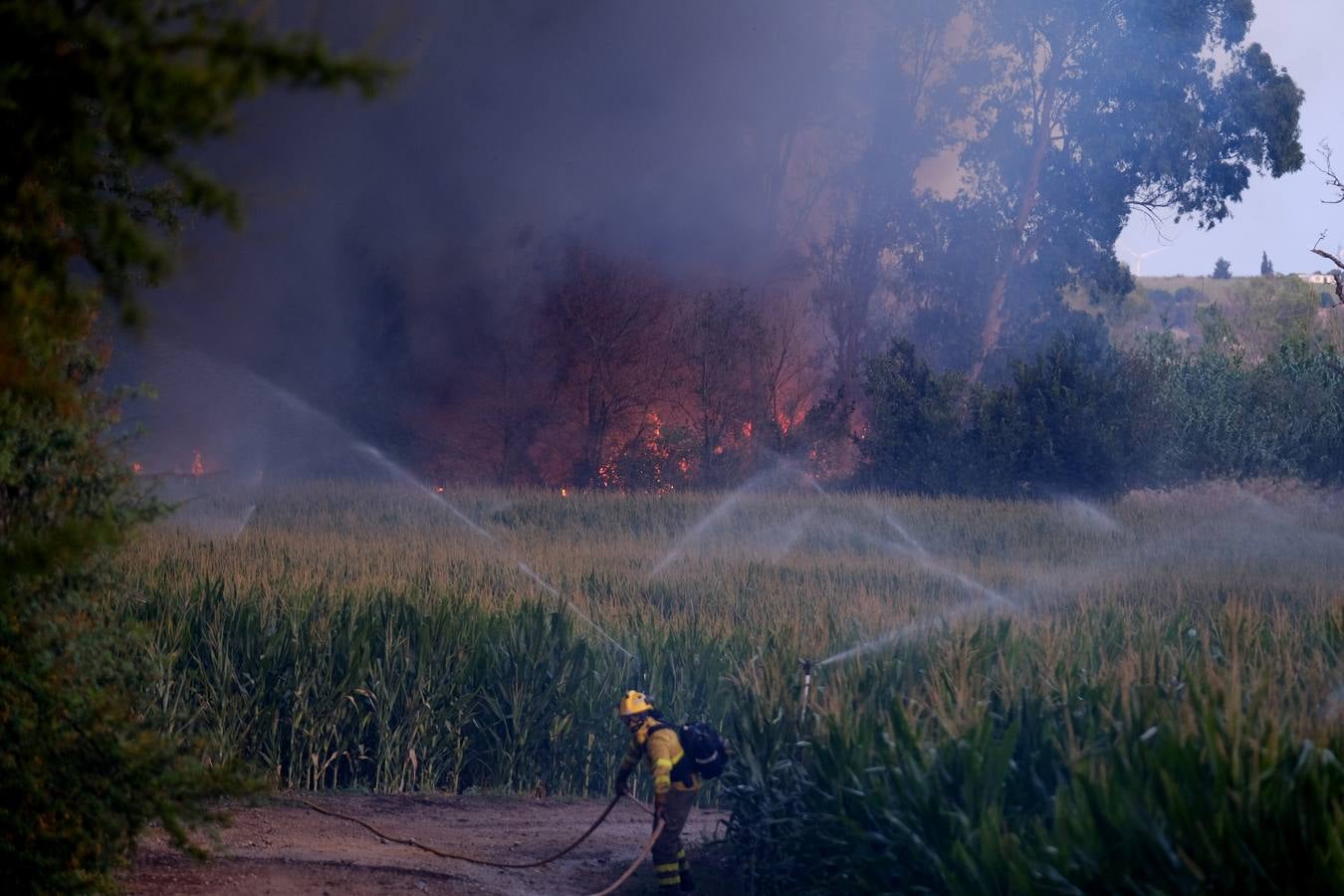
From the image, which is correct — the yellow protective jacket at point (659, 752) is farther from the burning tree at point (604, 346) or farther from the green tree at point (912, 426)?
the burning tree at point (604, 346)

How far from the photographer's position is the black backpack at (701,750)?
265 inches

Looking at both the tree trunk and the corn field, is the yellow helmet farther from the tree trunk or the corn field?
the tree trunk

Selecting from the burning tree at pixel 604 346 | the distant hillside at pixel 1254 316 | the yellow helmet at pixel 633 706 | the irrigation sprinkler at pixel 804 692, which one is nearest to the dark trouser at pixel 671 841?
the yellow helmet at pixel 633 706

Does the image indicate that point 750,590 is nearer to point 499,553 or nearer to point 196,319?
point 499,553

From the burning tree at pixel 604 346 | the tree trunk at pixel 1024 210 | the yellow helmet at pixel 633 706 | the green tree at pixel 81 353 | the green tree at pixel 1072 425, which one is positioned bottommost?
the yellow helmet at pixel 633 706

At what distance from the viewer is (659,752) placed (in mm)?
6770

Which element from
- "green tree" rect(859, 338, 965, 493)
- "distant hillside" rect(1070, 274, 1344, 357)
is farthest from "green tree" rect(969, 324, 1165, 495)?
"distant hillside" rect(1070, 274, 1344, 357)

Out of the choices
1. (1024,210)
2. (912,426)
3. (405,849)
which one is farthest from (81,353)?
(1024,210)

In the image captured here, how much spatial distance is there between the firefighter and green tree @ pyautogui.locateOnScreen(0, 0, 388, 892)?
235 cm

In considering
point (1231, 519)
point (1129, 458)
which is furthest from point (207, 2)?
point (1129, 458)

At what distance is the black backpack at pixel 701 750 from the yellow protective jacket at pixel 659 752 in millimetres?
28

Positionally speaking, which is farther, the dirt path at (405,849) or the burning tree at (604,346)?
the burning tree at (604,346)

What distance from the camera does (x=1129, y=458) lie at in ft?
87.4

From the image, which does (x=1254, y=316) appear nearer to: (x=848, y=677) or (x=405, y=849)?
(x=848, y=677)
